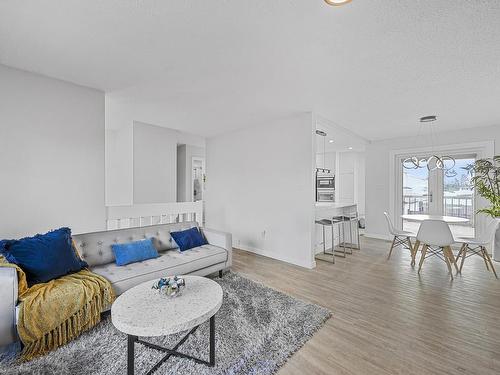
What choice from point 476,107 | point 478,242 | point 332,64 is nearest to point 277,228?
point 332,64

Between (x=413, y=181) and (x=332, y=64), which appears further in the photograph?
(x=413, y=181)

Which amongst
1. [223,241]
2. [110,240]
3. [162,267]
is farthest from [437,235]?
[110,240]

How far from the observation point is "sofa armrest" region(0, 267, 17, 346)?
1620 millimetres

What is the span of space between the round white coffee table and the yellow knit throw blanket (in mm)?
502

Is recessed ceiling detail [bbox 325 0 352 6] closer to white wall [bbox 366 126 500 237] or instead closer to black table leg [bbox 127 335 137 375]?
black table leg [bbox 127 335 137 375]

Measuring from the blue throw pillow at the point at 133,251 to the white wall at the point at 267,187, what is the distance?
2.13 meters

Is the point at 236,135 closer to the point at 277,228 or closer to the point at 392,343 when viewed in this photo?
the point at 277,228

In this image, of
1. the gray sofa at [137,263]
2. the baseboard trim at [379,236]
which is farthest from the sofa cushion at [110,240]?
the baseboard trim at [379,236]

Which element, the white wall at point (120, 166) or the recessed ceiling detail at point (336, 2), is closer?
the recessed ceiling detail at point (336, 2)

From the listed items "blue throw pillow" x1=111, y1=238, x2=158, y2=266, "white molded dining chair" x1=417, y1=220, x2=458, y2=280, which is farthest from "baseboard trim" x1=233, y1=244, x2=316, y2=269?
"blue throw pillow" x1=111, y1=238, x2=158, y2=266

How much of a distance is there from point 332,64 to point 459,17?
938mm

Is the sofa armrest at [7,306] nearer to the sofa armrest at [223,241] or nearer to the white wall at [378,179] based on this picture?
the sofa armrest at [223,241]

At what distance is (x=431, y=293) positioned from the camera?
9.17 feet

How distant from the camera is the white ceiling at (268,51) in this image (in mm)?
1616
